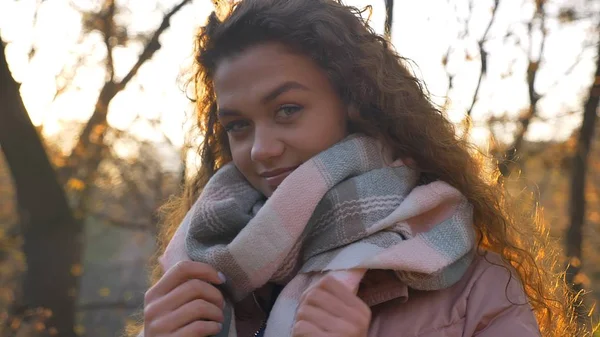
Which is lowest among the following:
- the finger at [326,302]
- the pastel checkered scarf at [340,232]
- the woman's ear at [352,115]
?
the finger at [326,302]

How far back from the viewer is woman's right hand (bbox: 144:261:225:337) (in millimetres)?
2002

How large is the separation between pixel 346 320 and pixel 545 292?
32.1 inches

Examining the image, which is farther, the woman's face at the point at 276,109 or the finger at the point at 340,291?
the woman's face at the point at 276,109

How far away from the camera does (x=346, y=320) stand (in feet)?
6.06

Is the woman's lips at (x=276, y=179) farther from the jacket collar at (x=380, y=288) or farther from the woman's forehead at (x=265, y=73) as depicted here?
the jacket collar at (x=380, y=288)

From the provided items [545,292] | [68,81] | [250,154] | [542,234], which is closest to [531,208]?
[542,234]

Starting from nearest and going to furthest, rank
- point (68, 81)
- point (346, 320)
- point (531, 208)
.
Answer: point (346, 320)
point (531, 208)
point (68, 81)

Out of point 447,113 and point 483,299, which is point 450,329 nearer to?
point 483,299

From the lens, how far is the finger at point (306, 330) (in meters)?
1.82

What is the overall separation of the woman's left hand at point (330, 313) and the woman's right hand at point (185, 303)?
0.28 m

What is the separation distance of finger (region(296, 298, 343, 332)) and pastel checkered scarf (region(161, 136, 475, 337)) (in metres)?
0.11

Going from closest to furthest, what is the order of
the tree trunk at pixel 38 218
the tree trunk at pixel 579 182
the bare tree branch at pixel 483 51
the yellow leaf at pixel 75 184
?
the bare tree branch at pixel 483 51 → the tree trunk at pixel 38 218 → the tree trunk at pixel 579 182 → the yellow leaf at pixel 75 184

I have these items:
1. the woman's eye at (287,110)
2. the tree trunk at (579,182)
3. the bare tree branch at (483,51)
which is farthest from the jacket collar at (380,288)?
the tree trunk at (579,182)

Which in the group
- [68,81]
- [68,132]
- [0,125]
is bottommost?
[68,132]
